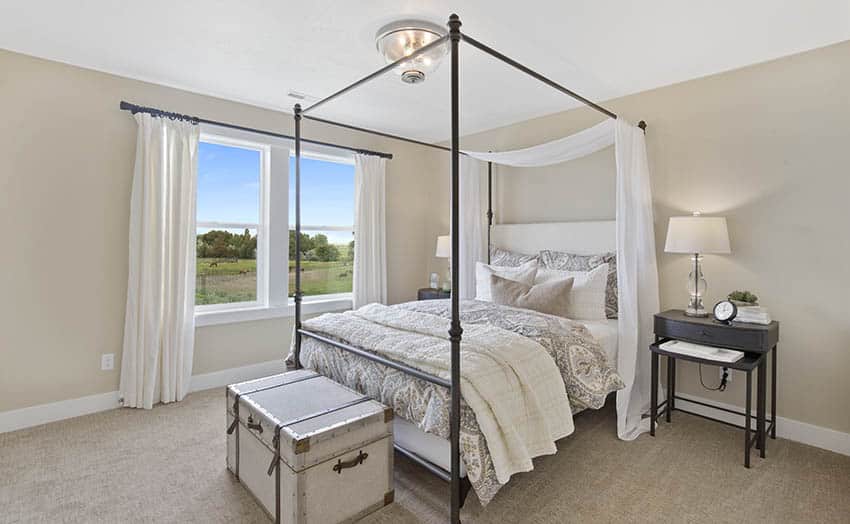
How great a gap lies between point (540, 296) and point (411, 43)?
72.9 inches

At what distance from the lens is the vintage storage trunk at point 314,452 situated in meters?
1.76

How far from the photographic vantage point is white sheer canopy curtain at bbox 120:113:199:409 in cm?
319

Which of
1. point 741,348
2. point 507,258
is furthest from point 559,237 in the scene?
point 741,348

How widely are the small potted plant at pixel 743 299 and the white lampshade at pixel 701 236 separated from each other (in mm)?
309

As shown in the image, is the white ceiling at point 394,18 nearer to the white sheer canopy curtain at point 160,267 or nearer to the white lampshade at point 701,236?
the white sheer canopy curtain at point 160,267

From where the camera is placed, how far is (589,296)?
10.3 ft

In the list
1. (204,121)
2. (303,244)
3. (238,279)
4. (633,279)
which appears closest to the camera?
(633,279)

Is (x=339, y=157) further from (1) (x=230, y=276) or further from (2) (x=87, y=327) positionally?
(2) (x=87, y=327)

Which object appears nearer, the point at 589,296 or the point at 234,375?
the point at 589,296

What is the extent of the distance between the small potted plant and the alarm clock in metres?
0.12

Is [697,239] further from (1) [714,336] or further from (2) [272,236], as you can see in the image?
(2) [272,236]

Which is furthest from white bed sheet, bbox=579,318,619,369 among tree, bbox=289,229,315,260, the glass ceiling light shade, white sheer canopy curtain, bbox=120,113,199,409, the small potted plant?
white sheer canopy curtain, bbox=120,113,199,409

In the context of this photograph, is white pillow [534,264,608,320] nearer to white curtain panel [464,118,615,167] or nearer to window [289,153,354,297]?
white curtain panel [464,118,615,167]

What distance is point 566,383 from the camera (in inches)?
92.0
